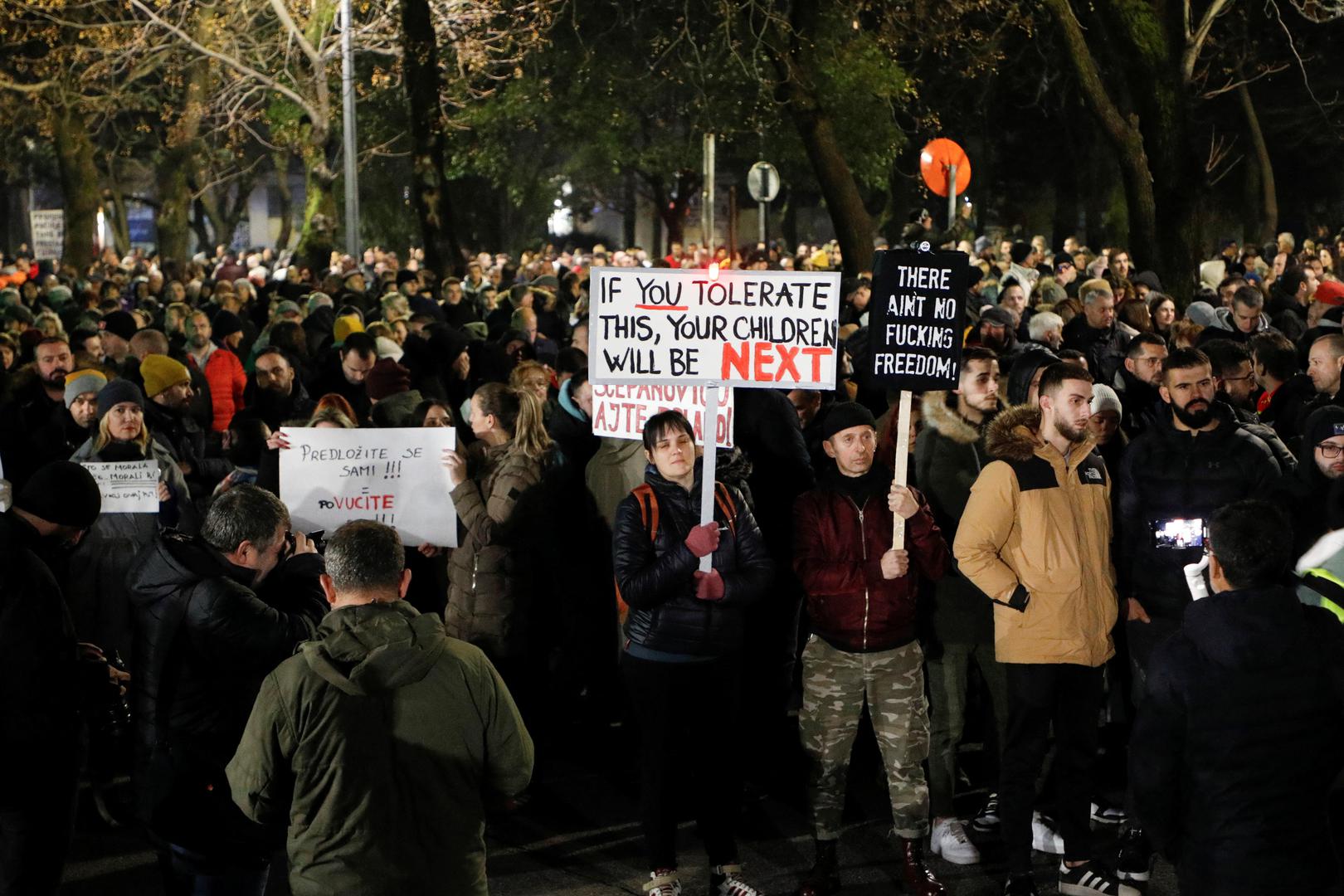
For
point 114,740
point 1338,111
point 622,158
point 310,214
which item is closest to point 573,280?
point 310,214

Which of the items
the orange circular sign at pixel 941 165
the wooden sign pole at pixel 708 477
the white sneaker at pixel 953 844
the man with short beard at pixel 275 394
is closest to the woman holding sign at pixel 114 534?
the man with short beard at pixel 275 394

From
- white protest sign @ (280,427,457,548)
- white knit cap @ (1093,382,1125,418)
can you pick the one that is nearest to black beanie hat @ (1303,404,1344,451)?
white knit cap @ (1093,382,1125,418)

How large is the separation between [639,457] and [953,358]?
1.72m

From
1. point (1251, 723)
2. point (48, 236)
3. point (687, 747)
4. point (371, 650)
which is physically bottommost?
point (687, 747)

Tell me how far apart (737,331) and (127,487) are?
9.45 feet

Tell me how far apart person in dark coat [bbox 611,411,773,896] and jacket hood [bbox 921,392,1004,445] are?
1358mm

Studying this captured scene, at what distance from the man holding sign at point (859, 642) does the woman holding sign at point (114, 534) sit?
3.04 meters

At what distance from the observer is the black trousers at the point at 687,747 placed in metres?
6.37

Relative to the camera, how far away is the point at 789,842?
713 centimetres

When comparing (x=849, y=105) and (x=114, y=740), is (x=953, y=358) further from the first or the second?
(x=849, y=105)

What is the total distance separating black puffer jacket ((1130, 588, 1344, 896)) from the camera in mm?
4438

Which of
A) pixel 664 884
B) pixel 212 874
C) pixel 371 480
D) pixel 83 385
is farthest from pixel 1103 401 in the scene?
pixel 83 385

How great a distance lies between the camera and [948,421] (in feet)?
24.5

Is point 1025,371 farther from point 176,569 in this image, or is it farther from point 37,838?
point 37,838
